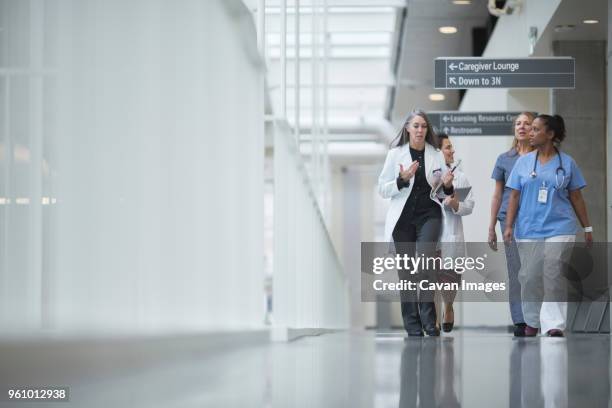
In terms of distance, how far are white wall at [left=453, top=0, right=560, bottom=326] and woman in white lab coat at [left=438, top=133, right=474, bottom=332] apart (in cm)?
6

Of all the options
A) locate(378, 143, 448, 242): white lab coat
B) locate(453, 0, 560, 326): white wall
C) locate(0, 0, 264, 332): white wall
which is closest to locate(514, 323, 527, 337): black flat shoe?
locate(453, 0, 560, 326): white wall

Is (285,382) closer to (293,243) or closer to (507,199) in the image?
(507,199)

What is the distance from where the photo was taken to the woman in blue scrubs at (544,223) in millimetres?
7816

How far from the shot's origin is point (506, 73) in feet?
29.1

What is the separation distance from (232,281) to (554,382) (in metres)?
3.06

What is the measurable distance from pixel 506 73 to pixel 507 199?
52.8 inches

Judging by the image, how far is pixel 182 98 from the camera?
3281mm

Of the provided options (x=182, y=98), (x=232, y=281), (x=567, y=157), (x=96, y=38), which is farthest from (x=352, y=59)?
(x=96, y=38)

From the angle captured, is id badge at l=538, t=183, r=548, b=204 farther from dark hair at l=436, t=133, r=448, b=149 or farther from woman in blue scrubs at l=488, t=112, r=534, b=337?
dark hair at l=436, t=133, r=448, b=149

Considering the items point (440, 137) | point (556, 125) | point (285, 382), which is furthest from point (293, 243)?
point (285, 382)

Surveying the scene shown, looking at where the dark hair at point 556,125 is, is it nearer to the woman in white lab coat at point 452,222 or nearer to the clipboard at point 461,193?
the woman in white lab coat at point 452,222

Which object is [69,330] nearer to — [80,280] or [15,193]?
[80,280]

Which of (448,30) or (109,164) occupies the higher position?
(448,30)

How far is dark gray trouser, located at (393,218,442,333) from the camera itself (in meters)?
7.38
